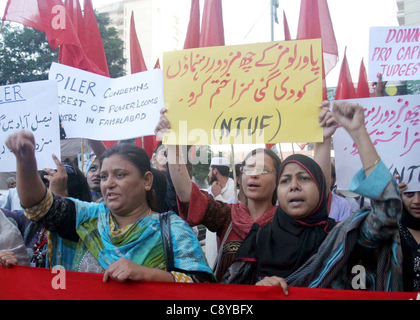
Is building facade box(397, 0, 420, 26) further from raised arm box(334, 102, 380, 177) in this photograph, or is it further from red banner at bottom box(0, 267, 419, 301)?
red banner at bottom box(0, 267, 419, 301)

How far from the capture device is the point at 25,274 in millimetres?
1875

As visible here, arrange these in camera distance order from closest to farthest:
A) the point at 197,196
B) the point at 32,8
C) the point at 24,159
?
the point at 24,159
the point at 197,196
the point at 32,8

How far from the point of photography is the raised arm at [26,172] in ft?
5.95

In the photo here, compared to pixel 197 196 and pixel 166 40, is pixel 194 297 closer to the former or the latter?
pixel 197 196

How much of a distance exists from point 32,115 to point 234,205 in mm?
1449

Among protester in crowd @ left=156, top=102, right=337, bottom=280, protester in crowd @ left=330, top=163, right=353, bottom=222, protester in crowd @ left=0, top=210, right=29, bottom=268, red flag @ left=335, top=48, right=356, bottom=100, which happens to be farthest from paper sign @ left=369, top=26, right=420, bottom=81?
protester in crowd @ left=0, top=210, right=29, bottom=268

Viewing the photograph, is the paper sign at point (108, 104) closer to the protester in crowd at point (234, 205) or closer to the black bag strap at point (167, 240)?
the protester in crowd at point (234, 205)

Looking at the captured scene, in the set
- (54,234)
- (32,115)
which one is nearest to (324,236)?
(54,234)

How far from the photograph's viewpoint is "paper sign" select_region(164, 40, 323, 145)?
6.23 ft

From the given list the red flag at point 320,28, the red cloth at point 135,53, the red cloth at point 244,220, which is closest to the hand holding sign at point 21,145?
the red cloth at point 244,220

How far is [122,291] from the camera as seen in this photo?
1675 millimetres
